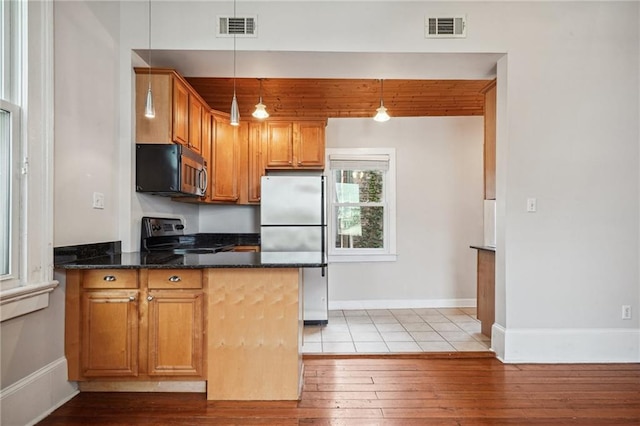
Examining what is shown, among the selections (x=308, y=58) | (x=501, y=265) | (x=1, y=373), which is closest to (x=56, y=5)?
(x=308, y=58)

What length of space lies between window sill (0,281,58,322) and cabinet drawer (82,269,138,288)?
0.54 ft

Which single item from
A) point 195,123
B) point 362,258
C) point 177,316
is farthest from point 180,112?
point 362,258

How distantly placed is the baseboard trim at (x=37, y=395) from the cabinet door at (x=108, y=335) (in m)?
0.16

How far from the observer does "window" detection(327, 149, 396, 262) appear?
176 inches

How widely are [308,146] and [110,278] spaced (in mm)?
2585

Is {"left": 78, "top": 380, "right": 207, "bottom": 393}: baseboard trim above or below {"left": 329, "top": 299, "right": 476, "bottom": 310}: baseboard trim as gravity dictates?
above

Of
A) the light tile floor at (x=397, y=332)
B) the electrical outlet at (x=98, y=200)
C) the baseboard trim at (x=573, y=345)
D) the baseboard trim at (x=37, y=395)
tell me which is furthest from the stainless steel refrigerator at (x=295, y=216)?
the baseboard trim at (x=37, y=395)

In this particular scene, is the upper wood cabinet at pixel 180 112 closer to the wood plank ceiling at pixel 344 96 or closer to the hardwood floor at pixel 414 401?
the wood plank ceiling at pixel 344 96

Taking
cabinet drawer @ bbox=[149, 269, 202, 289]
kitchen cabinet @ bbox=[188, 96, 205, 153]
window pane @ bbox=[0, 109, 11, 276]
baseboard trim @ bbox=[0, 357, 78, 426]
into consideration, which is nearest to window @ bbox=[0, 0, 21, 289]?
window pane @ bbox=[0, 109, 11, 276]

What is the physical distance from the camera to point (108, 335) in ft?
6.83

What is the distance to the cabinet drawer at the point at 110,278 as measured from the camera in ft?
6.82

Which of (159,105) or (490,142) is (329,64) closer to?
(159,105)

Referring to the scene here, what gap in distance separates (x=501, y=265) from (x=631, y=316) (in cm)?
108

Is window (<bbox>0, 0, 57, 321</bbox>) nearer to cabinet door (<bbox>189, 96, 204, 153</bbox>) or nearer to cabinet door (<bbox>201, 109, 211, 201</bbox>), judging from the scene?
cabinet door (<bbox>189, 96, 204, 153</bbox>)
